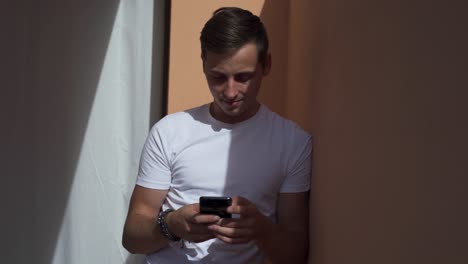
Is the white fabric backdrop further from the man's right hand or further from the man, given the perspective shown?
the man's right hand

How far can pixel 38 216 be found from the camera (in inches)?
113

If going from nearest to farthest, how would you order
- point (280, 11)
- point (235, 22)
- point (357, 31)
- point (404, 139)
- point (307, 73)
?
point (404, 139) < point (357, 31) < point (235, 22) < point (307, 73) < point (280, 11)

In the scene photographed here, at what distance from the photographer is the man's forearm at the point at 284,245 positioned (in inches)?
67.5

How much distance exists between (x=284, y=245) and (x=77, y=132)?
4.82 ft

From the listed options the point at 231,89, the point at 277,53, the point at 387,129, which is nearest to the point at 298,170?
the point at 231,89

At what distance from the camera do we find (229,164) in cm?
185

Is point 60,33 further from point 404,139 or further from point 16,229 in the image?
point 404,139

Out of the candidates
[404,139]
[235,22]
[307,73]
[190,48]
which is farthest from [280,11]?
[404,139]

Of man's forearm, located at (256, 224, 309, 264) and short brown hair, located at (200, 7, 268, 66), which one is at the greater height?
short brown hair, located at (200, 7, 268, 66)

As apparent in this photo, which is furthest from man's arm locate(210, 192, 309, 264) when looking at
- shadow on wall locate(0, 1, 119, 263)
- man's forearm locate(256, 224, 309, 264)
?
shadow on wall locate(0, 1, 119, 263)

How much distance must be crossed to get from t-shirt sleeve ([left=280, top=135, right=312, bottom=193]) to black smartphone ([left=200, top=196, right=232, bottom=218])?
1.02 ft

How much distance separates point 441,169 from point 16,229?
8.09ft

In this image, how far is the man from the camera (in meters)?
1.78

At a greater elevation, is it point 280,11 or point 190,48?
point 280,11
